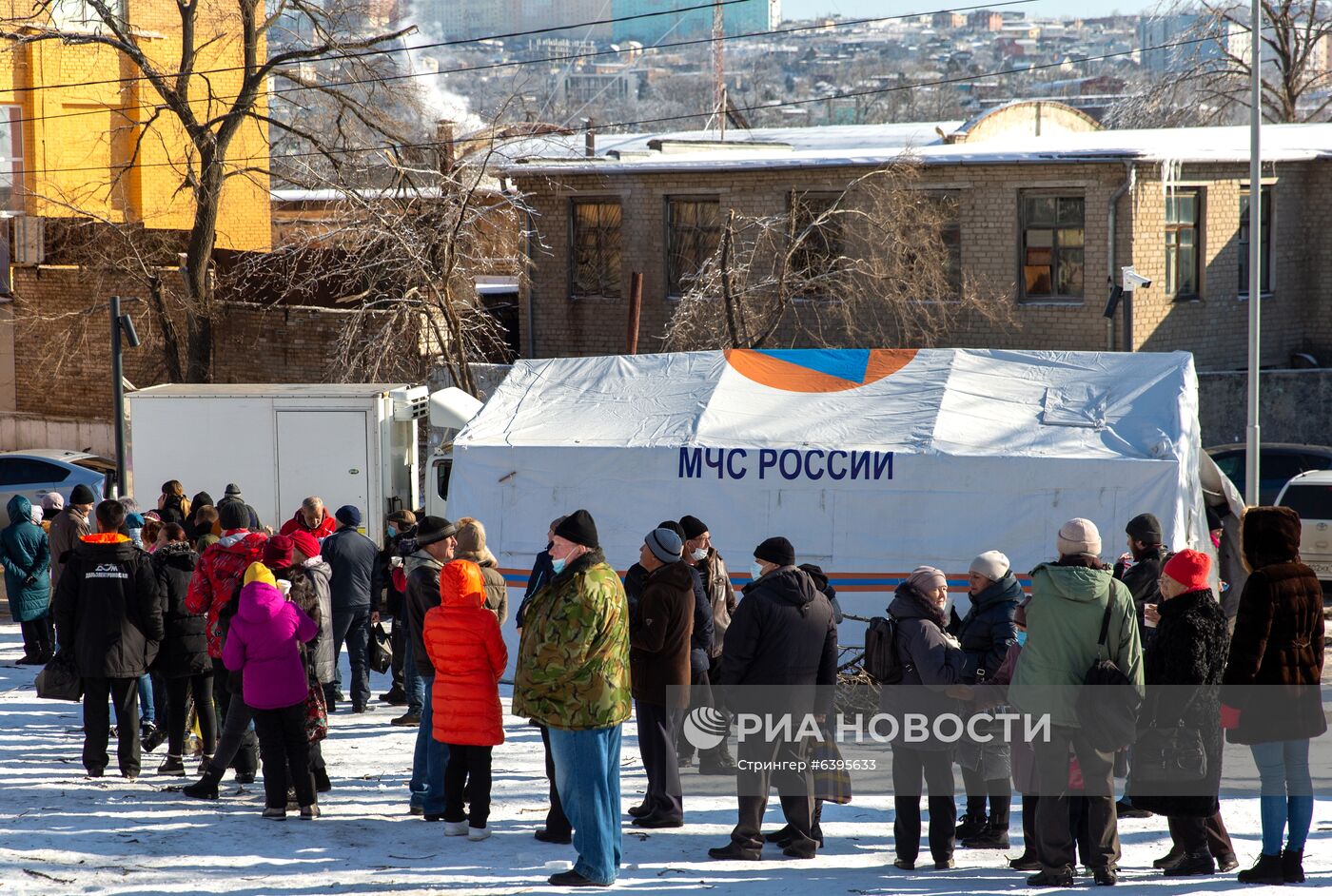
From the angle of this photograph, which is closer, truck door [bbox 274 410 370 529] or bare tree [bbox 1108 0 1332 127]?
truck door [bbox 274 410 370 529]

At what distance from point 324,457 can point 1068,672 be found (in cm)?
1239

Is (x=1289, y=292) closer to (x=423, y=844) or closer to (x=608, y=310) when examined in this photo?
(x=608, y=310)

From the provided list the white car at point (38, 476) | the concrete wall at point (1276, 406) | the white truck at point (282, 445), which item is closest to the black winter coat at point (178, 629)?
the white truck at point (282, 445)

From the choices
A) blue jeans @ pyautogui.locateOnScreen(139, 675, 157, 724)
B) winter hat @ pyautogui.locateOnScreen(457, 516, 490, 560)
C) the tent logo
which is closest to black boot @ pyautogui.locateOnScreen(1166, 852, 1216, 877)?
winter hat @ pyautogui.locateOnScreen(457, 516, 490, 560)

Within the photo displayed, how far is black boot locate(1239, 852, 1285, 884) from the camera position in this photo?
6797 millimetres

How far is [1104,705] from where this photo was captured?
6.71m

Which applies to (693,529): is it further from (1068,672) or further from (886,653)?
(1068,672)

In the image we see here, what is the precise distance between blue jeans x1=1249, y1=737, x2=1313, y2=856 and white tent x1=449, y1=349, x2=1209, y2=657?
430 cm

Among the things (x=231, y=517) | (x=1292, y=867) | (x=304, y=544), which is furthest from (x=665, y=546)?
(x=1292, y=867)

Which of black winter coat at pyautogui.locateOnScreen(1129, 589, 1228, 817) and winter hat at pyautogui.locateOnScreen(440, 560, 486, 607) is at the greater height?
winter hat at pyautogui.locateOnScreen(440, 560, 486, 607)

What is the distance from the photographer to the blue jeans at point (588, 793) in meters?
6.86

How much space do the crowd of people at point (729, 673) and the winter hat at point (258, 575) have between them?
0.01 metres

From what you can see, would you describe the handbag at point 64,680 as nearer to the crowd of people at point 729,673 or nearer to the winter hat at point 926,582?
the crowd of people at point 729,673

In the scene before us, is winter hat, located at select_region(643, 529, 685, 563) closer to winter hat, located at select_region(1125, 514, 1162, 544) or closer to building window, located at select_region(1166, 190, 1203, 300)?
winter hat, located at select_region(1125, 514, 1162, 544)
